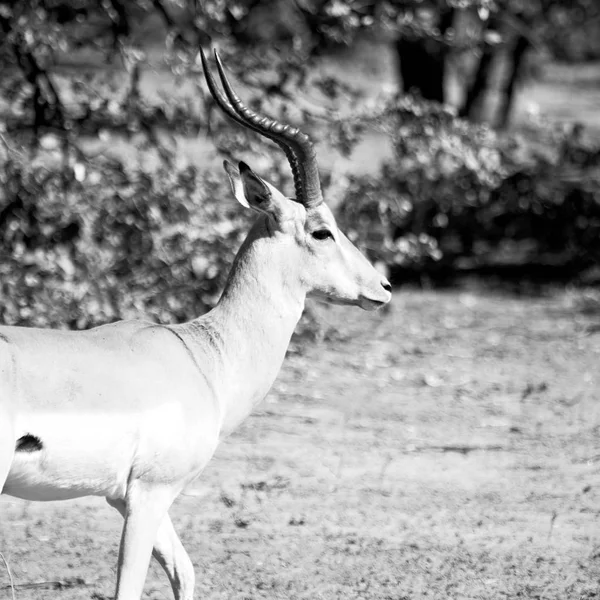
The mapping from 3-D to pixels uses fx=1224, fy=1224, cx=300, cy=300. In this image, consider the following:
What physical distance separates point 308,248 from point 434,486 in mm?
1836

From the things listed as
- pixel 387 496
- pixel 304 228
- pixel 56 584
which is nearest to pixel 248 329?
pixel 304 228

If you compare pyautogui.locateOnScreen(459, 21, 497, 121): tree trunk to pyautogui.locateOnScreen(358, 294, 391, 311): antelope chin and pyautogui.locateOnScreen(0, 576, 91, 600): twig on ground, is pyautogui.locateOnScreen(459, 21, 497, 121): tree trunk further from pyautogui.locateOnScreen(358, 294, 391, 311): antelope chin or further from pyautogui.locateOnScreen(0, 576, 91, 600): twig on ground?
pyautogui.locateOnScreen(0, 576, 91, 600): twig on ground

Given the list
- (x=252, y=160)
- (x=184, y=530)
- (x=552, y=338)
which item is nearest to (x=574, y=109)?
(x=552, y=338)

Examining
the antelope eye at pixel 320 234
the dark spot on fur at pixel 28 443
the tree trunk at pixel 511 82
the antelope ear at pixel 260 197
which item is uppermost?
the antelope ear at pixel 260 197

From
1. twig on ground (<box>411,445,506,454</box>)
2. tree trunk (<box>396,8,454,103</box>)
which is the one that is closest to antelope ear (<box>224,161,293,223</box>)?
twig on ground (<box>411,445,506,454</box>)

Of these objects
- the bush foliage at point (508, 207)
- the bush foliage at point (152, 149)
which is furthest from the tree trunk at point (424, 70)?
the bush foliage at point (152, 149)

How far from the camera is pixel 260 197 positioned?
4.05m

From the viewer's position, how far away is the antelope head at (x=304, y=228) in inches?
160

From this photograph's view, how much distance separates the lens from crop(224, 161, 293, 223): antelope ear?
157 inches

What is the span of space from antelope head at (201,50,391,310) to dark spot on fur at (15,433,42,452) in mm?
1108

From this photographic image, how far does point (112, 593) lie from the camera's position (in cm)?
421

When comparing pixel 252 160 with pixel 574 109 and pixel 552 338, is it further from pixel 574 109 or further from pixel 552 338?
pixel 574 109

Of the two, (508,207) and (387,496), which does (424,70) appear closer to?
(508,207)

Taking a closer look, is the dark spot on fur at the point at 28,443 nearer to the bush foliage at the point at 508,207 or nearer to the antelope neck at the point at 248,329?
the antelope neck at the point at 248,329
